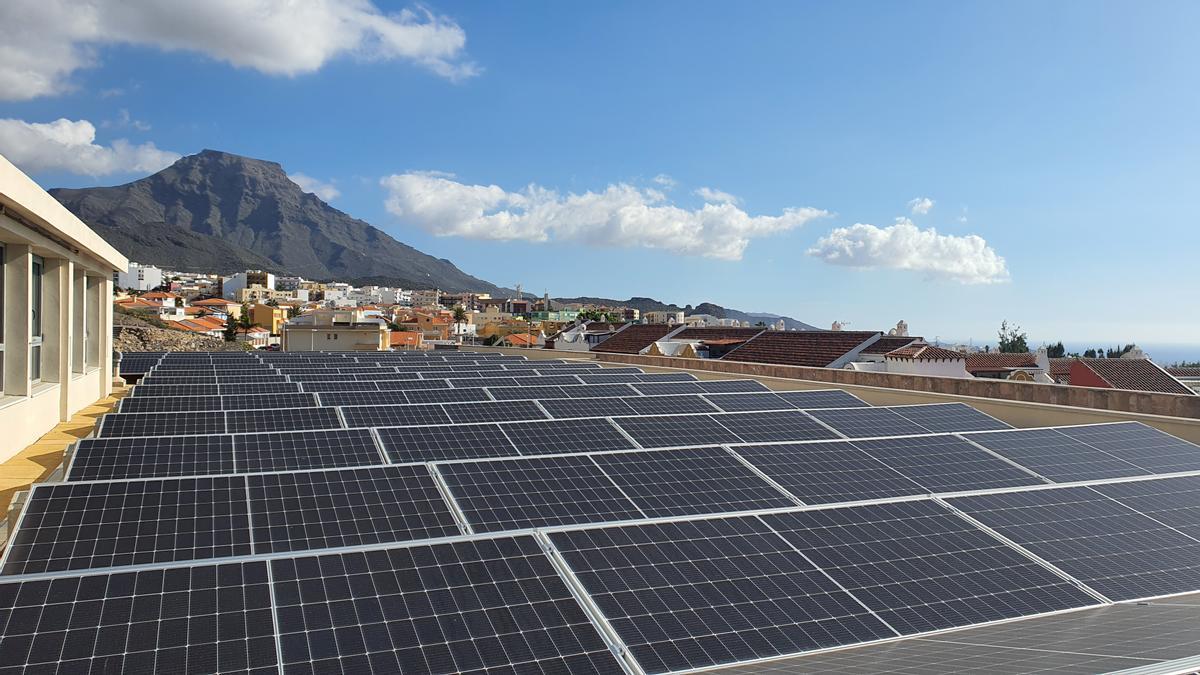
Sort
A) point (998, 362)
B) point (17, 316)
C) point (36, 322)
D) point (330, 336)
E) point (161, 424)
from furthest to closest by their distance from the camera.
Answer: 1. point (330, 336)
2. point (998, 362)
3. point (36, 322)
4. point (17, 316)
5. point (161, 424)

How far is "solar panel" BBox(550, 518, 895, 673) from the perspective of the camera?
5.74m

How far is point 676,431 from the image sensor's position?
13.5 m

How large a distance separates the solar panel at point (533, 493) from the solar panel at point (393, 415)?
6061mm

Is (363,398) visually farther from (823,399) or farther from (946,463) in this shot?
(946,463)

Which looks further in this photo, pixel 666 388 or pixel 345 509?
pixel 666 388

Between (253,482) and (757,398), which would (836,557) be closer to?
(253,482)

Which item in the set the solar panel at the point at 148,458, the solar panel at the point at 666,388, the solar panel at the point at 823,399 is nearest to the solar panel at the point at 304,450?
the solar panel at the point at 148,458

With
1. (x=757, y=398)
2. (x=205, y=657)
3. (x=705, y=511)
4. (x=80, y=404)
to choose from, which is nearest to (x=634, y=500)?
(x=705, y=511)

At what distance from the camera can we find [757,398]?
1955cm

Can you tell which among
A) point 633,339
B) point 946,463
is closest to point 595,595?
point 946,463

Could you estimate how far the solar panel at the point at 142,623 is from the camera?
4875mm

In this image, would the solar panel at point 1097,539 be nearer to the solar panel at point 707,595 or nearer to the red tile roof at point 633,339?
the solar panel at point 707,595

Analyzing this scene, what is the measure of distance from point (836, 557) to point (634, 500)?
7.99ft

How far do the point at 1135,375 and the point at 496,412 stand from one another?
30017 mm
